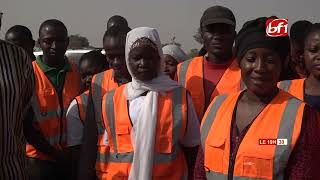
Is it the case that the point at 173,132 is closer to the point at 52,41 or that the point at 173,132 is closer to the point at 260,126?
the point at 260,126

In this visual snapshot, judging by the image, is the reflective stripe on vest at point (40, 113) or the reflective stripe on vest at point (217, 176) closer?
the reflective stripe on vest at point (217, 176)

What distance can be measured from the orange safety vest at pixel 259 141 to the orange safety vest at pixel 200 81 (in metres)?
0.99

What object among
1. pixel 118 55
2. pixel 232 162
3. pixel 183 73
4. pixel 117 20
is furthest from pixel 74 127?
pixel 117 20

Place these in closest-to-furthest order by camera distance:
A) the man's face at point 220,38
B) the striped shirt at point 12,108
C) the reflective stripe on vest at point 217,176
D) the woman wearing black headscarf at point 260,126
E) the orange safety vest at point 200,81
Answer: the woman wearing black headscarf at point 260,126 → the reflective stripe on vest at point 217,176 → the striped shirt at point 12,108 → the orange safety vest at point 200,81 → the man's face at point 220,38

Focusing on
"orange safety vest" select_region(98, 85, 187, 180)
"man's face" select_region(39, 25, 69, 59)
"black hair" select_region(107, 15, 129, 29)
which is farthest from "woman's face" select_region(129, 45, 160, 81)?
"black hair" select_region(107, 15, 129, 29)

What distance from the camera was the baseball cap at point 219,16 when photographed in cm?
352

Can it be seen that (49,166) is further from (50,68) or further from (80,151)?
(50,68)

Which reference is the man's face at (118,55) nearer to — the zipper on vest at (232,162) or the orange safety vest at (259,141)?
the orange safety vest at (259,141)

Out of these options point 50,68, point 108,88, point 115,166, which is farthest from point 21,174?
point 50,68

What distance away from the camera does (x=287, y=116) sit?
216 cm

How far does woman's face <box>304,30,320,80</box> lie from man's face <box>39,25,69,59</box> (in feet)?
7.39

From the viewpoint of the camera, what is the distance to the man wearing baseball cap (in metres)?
3.46

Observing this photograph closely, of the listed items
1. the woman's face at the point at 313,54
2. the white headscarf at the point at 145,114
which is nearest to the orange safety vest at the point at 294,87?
the woman's face at the point at 313,54

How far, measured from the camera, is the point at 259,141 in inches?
85.4
